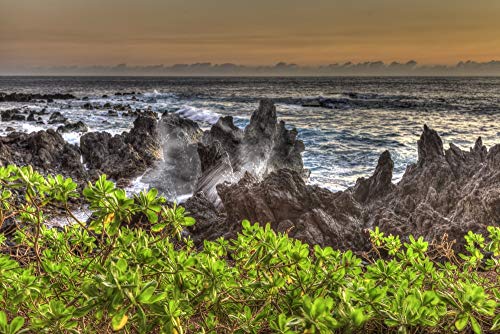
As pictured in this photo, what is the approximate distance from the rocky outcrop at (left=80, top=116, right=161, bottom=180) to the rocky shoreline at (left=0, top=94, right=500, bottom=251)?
0.17 feet

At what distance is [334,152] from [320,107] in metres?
34.6

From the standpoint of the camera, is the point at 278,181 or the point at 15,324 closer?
the point at 15,324

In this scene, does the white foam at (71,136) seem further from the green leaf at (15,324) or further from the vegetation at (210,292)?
the green leaf at (15,324)

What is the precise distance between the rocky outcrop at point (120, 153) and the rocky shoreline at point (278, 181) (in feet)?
0.17

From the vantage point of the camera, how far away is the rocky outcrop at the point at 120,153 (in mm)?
19406

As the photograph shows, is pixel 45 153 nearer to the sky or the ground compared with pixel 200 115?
nearer to the sky

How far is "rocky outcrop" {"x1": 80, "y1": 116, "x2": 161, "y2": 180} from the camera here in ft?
63.7

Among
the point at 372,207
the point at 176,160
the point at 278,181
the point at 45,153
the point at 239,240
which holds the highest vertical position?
the point at 239,240

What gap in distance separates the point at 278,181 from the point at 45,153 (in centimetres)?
1308

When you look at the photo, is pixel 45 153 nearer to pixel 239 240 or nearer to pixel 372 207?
pixel 372 207

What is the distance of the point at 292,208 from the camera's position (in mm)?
9203

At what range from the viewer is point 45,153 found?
18156 millimetres

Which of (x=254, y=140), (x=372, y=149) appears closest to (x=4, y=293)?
(x=254, y=140)

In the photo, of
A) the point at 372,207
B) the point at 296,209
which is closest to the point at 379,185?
the point at 372,207
